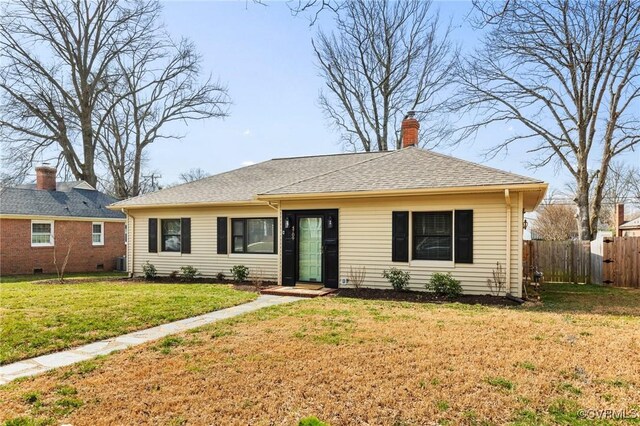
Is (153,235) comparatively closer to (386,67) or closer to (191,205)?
(191,205)

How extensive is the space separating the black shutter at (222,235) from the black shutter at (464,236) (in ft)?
22.4

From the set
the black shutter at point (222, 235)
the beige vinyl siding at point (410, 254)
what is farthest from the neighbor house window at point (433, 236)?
the black shutter at point (222, 235)

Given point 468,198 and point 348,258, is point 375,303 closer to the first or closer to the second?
point 348,258

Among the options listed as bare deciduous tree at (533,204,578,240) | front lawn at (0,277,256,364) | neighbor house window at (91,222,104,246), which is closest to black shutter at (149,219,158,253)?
front lawn at (0,277,256,364)

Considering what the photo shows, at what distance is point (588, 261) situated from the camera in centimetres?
1258

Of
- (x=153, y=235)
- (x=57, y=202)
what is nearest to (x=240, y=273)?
(x=153, y=235)

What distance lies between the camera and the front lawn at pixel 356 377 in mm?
3084

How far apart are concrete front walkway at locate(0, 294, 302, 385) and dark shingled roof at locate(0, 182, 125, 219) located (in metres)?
12.4

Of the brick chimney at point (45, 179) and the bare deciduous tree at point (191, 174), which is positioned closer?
the brick chimney at point (45, 179)

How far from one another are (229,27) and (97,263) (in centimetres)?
1540

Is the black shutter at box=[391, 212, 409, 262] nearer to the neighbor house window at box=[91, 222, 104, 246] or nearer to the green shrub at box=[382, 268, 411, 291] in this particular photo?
the green shrub at box=[382, 268, 411, 291]

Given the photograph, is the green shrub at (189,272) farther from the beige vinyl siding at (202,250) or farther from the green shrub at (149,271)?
the green shrub at (149,271)

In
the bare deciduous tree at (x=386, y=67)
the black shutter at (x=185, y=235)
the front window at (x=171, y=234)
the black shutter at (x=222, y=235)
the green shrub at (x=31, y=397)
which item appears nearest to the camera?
the green shrub at (x=31, y=397)

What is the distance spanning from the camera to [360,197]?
9664 mm
